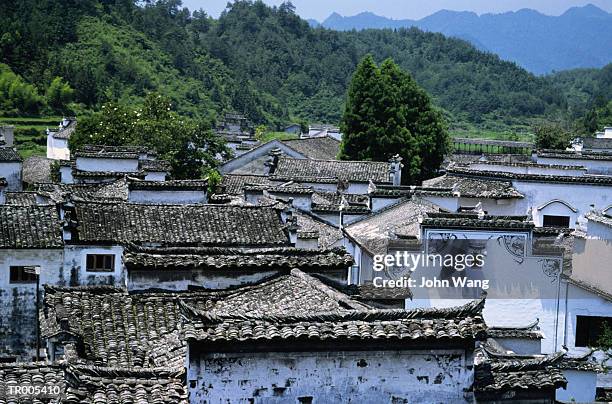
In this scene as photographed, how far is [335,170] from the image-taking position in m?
51.9

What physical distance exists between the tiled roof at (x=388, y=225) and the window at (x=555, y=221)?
12.3ft

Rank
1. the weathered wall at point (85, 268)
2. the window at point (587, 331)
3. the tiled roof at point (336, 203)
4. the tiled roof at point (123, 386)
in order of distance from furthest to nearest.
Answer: the tiled roof at point (336, 203)
the weathered wall at point (85, 268)
the window at point (587, 331)
the tiled roof at point (123, 386)

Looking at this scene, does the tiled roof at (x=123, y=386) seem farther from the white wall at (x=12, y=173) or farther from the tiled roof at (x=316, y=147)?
the tiled roof at (x=316, y=147)

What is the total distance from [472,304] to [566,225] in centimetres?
2107

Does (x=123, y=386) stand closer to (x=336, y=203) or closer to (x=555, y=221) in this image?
(x=555, y=221)

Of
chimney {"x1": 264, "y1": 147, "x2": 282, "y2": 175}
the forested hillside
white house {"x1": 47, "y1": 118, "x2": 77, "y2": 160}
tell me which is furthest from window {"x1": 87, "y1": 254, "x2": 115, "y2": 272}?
the forested hillside

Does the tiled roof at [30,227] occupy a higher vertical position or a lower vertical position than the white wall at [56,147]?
lower

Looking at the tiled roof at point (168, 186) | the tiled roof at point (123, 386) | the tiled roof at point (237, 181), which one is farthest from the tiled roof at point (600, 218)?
the tiled roof at point (237, 181)

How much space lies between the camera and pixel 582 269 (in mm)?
22766

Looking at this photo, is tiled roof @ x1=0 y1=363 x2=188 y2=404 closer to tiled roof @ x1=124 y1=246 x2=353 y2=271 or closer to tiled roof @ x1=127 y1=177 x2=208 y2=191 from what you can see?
tiled roof @ x1=124 y1=246 x2=353 y2=271

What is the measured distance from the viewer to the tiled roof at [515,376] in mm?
11094

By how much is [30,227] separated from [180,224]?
3.96 metres

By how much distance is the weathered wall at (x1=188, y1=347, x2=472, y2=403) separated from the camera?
10.6 m

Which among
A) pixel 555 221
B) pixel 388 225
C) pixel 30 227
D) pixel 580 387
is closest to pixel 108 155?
pixel 30 227
